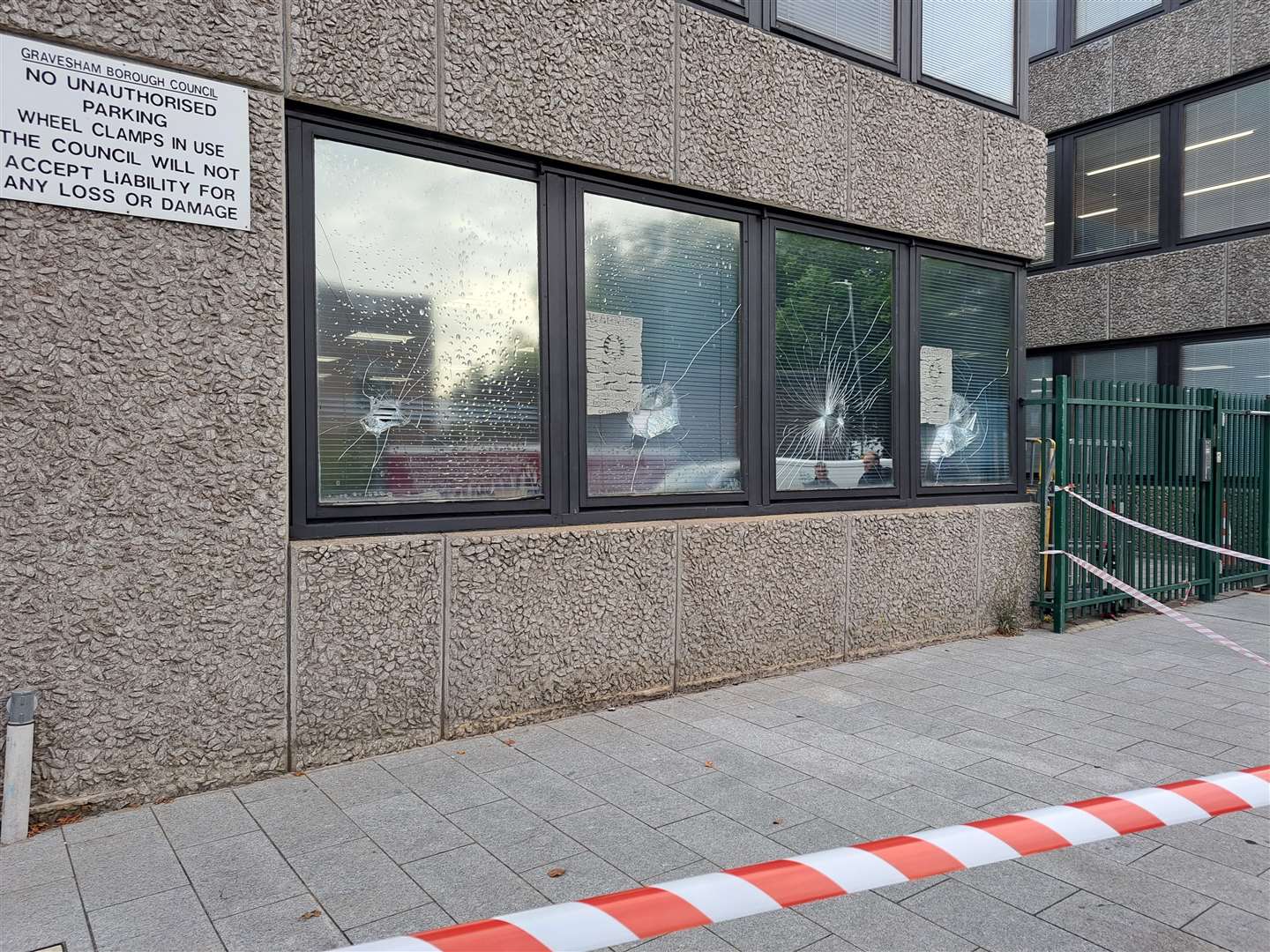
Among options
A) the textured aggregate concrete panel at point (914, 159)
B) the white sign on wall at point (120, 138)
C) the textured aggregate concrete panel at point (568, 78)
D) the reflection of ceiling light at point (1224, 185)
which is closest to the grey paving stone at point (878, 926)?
the white sign on wall at point (120, 138)

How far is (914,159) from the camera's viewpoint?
629cm

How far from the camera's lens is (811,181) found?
569cm

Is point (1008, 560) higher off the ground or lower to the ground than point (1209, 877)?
higher

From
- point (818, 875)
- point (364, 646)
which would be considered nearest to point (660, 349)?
point (364, 646)

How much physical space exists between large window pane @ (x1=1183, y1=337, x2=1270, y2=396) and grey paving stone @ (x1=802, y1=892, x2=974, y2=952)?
9.55m

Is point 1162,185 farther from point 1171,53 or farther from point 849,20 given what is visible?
point 849,20

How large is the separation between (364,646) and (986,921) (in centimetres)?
271

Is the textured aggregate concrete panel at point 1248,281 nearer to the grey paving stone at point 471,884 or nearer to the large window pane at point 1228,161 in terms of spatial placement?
the large window pane at point 1228,161

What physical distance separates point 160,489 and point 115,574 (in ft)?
1.20

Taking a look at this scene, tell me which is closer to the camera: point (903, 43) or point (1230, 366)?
point (903, 43)

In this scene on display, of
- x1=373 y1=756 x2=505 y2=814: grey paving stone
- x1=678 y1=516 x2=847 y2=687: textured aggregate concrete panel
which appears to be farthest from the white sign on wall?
x1=678 y1=516 x2=847 y2=687: textured aggregate concrete panel

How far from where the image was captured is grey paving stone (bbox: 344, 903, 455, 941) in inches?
99.2

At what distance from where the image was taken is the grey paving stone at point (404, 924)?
2.52 metres

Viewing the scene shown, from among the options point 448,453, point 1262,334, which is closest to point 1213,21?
point 1262,334
